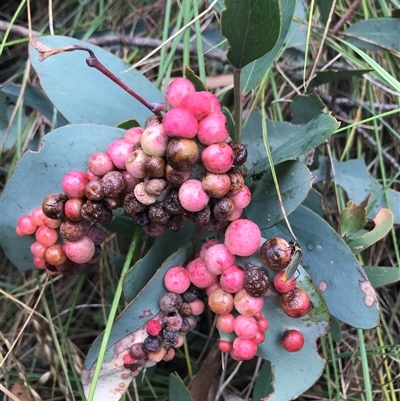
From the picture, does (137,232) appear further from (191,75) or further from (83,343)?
(83,343)

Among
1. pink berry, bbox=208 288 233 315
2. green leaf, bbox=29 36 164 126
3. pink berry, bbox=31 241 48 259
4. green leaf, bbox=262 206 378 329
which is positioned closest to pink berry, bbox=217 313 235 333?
pink berry, bbox=208 288 233 315

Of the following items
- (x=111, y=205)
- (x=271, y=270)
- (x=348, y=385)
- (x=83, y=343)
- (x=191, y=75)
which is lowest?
(x=348, y=385)

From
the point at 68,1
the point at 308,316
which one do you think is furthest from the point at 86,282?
the point at 68,1

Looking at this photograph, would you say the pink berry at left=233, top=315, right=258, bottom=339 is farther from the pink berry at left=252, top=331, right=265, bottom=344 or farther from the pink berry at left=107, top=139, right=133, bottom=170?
the pink berry at left=107, top=139, right=133, bottom=170

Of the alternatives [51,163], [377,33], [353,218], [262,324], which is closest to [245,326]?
[262,324]

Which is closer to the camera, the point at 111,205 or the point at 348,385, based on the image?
the point at 111,205
